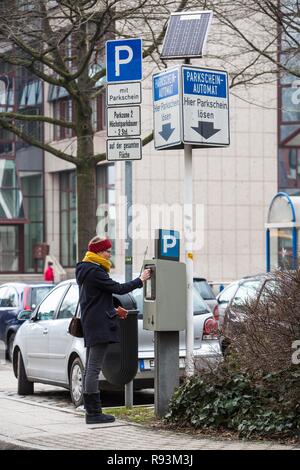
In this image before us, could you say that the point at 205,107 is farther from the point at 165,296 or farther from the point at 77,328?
the point at 77,328

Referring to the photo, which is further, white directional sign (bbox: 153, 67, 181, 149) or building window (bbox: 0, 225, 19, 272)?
building window (bbox: 0, 225, 19, 272)

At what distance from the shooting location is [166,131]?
36.9ft

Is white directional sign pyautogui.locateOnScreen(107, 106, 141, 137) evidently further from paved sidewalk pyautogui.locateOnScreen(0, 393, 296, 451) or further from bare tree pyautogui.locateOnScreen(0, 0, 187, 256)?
bare tree pyautogui.locateOnScreen(0, 0, 187, 256)

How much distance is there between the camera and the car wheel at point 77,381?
12.8 metres

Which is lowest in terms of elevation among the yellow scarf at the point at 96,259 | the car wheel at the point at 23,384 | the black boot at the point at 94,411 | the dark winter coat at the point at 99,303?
the car wheel at the point at 23,384

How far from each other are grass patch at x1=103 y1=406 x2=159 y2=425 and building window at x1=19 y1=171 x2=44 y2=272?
45.1 m

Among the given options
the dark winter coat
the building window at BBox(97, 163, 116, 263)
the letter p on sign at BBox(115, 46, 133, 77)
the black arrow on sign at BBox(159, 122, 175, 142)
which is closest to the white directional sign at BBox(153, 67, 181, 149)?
the black arrow on sign at BBox(159, 122, 175, 142)

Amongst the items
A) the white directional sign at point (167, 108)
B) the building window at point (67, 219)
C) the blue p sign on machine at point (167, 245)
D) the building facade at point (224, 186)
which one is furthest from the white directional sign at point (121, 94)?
the building window at point (67, 219)

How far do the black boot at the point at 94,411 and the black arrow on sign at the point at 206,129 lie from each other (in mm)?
2851

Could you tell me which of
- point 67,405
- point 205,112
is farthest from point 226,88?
point 67,405

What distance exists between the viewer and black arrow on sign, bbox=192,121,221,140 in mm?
11031

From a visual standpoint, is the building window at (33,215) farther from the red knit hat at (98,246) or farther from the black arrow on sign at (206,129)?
the red knit hat at (98,246)

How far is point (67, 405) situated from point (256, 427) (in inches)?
184

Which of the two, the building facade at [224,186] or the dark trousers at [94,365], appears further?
the building facade at [224,186]
